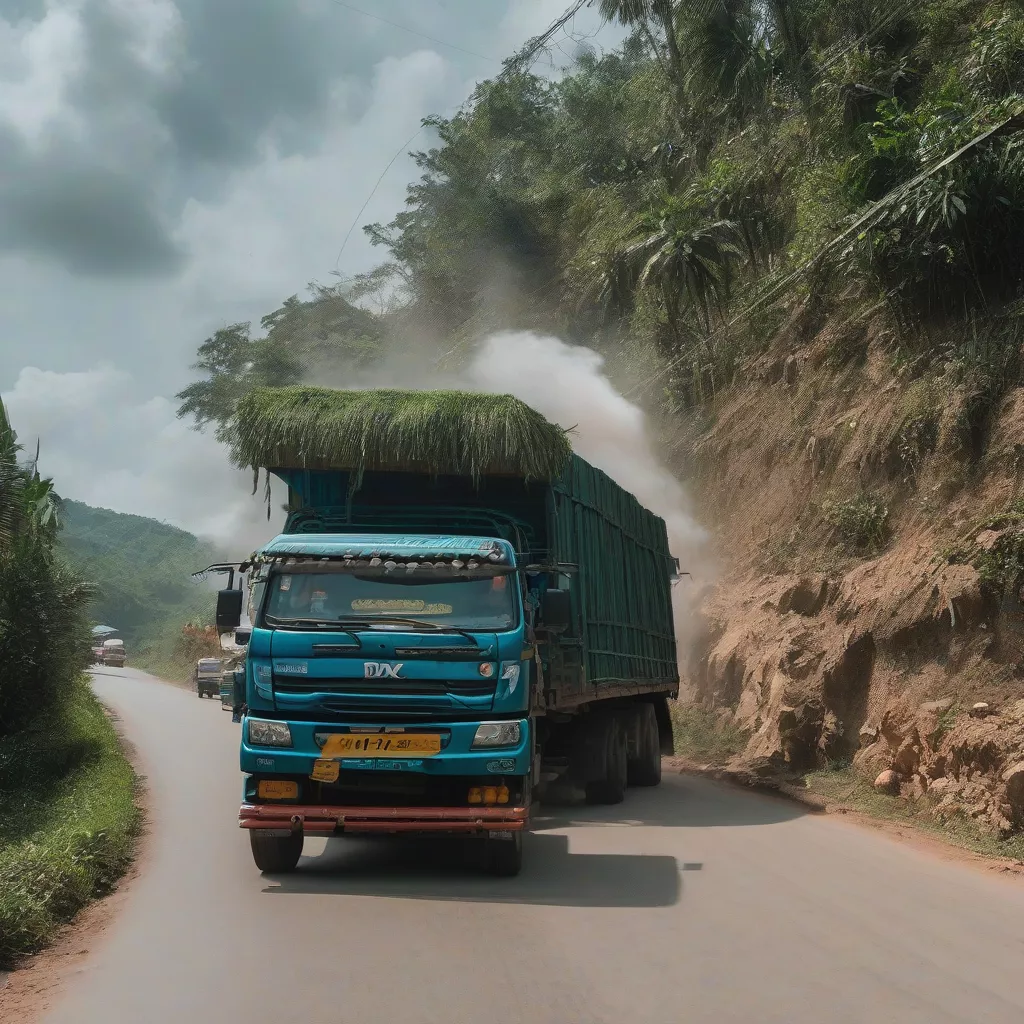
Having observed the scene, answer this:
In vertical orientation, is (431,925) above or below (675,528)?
below

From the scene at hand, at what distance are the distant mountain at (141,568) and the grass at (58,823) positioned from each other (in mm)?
75877

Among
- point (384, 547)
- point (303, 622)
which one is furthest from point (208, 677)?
point (303, 622)

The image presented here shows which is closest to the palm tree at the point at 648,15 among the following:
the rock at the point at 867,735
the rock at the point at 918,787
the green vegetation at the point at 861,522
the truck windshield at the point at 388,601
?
the green vegetation at the point at 861,522

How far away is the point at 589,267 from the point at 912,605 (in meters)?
21.7

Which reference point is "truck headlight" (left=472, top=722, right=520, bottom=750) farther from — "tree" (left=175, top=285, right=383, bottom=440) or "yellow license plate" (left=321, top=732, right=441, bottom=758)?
"tree" (left=175, top=285, right=383, bottom=440)

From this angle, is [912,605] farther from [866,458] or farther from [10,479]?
[10,479]

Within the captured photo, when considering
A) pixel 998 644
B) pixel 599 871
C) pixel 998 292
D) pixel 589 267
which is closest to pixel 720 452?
pixel 998 292

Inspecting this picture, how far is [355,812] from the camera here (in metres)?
7.55

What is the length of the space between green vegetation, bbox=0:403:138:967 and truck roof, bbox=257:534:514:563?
8.53 feet

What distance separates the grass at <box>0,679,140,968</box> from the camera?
6461 mm

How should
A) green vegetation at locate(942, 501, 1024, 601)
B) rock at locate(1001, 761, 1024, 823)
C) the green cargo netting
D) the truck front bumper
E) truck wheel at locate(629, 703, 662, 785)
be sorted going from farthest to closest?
truck wheel at locate(629, 703, 662, 785) < green vegetation at locate(942, 501, 1024, 601) < the green cargo netting < rock at locate(1001, 761, 1024, 823) < the truck front bumper

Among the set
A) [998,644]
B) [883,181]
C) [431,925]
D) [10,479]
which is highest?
[883,181]

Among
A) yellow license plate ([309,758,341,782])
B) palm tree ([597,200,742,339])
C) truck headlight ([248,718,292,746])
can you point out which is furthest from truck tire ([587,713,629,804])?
palm tree ([597,200,742,339])

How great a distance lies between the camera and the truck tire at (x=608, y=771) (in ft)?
39.9
